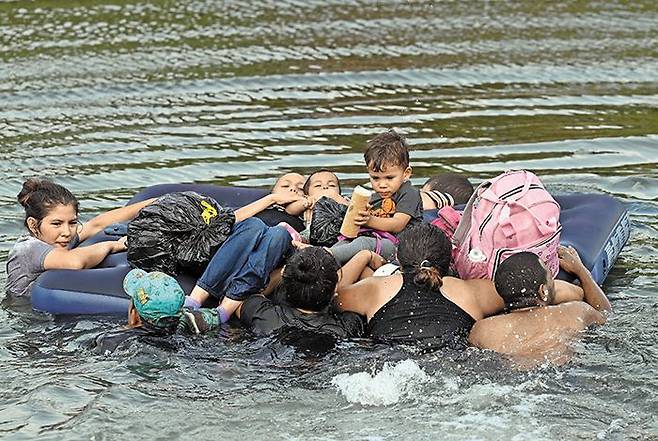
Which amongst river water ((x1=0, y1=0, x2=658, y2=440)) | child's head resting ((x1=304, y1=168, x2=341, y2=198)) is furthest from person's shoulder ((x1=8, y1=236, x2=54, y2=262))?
child's head resting ((x1=304, y1=168, x2=341, y2=198))

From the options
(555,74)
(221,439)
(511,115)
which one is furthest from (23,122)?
(221,439)

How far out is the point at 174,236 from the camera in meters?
8.22

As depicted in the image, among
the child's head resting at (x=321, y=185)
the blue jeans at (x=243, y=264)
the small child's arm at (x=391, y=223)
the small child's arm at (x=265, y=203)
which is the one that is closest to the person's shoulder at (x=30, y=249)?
the blue jeans at (x=243, y=264)

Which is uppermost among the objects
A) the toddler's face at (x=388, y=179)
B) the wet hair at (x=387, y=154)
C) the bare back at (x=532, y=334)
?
the wet hair at (x=387, y=154)

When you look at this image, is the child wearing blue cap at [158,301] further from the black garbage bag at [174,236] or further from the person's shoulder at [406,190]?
the person's shoulder at [406,190]

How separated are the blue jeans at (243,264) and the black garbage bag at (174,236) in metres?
0.13

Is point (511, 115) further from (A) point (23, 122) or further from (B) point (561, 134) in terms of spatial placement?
(A) point (23, 122)

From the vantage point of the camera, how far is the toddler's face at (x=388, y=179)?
8438 mm

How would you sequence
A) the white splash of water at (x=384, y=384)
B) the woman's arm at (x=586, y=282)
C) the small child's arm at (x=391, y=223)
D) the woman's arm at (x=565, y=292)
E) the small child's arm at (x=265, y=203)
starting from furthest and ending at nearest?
the small child's arm at (x=265, y=203)
the small child's arm at (x=391, y=223)
the woman's arm at (x=586, y=282)
the woman's arm at (x=565, y=292)
the white splash of water at (x=384, y=384)

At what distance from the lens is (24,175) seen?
1165cm

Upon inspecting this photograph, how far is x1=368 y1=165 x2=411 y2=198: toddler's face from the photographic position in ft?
27.7

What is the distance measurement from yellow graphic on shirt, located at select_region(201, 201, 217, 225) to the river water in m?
0.92

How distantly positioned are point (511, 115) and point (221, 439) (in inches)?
314

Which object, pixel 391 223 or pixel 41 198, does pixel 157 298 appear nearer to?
pixel 41 198
